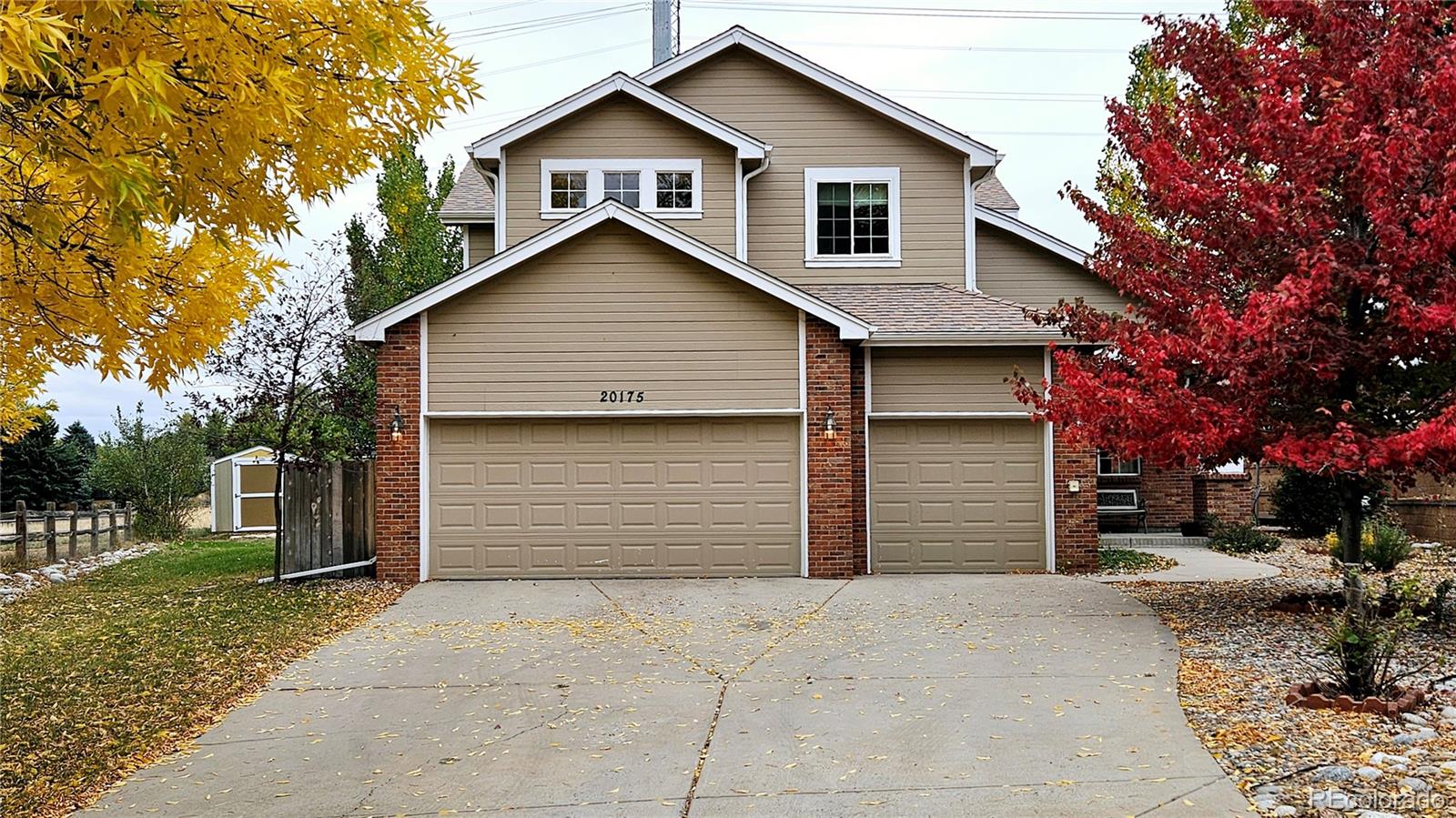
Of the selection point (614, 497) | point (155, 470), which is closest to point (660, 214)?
point (614, 497)

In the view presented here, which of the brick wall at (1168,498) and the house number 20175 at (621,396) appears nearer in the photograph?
the house number 20175 at (621,396)

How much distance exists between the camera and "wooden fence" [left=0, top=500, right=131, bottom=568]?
18109 mm

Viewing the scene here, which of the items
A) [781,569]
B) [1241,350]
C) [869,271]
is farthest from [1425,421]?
[869,271]

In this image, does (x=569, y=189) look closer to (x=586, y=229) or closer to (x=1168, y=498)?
(x=586, y=229)

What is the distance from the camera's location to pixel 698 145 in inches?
624

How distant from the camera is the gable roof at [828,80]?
16203 millimetres

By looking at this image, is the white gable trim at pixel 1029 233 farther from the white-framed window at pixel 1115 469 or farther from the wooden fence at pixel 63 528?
the wooden fence at pixel 63 528

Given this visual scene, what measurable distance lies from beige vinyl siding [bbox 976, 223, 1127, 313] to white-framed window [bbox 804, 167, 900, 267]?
202 centimetres

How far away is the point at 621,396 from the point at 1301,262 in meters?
7.55

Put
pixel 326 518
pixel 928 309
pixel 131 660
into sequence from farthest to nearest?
pixel 928 309 → pixel 326 518 → pixel 131 660

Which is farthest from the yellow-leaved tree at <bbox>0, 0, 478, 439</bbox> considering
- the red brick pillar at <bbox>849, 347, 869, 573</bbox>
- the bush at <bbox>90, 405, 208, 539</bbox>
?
the bush at <bbox>90, 405, 208, 539</bbox>

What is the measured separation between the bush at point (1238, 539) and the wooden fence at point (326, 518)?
41.5ft

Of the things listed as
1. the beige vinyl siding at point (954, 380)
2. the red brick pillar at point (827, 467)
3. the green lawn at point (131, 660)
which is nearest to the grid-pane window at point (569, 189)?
the red brick pillar at point (827, 467)

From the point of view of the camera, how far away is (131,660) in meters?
9.39
